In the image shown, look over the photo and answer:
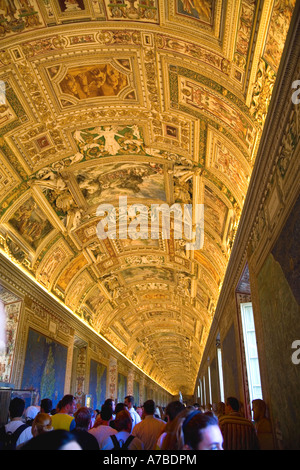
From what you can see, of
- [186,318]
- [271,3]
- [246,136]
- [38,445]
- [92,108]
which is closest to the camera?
[38,445]

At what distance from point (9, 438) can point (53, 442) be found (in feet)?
11.9

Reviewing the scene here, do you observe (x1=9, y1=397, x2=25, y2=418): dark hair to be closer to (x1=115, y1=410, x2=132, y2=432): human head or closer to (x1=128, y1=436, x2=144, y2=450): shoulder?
(x1=115, y1=410, x2=132, y2=432): human head

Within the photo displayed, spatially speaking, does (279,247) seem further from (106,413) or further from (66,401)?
(66,401)

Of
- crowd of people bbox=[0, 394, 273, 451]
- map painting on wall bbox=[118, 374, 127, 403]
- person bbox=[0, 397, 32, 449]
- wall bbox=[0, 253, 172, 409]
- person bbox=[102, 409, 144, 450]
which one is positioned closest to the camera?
crowd of people bbox=[0, 394, 273, 451]

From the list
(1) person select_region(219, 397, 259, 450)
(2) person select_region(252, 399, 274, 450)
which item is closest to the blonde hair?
(1) person select_region(219, 397, 259, 450)

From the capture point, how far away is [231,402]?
7.54m

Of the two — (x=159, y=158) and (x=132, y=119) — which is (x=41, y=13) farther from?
(x=159, y=158)

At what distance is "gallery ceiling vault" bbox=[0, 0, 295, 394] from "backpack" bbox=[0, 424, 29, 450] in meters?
7.42

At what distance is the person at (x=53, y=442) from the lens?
92.4 inches

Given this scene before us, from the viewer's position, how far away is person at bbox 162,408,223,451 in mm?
3100

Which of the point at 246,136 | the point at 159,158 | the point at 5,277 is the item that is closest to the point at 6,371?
the point at 5,277

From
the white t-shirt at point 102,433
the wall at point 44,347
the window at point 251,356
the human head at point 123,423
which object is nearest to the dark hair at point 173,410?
the human head at point 123,423

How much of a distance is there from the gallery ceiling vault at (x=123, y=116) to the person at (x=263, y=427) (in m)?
5.71
